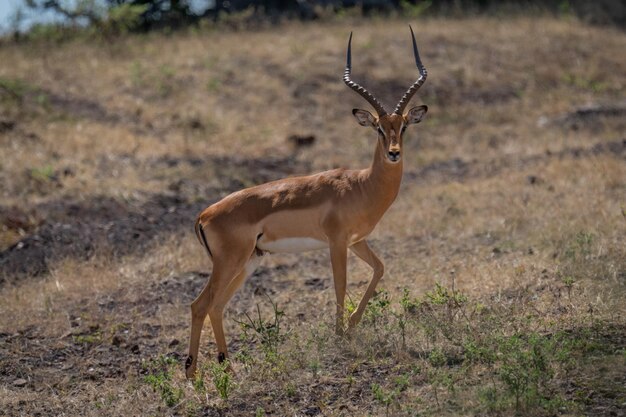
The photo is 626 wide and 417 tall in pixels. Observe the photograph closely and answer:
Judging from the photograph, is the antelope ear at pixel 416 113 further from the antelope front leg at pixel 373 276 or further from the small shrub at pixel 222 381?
the small shrub at pixel 222 381

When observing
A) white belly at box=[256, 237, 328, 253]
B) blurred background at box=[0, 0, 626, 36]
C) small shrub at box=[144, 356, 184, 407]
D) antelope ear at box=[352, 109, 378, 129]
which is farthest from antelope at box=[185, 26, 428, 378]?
blurred background at box=[0, 0, 626, 36]

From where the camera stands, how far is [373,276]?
8.34 m

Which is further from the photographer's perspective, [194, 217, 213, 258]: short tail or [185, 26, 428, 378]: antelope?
[194, 217, 213, 258]: short tail

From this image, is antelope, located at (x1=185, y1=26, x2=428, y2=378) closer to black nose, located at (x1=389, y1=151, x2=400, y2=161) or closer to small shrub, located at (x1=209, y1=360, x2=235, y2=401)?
black nose, located at (x1=389, y1=151, x2=400, y2=161)

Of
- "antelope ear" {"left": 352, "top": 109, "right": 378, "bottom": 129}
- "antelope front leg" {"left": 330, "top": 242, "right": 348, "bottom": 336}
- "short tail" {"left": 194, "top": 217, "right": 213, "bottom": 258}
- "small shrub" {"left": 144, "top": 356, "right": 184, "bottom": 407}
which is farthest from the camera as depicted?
"antelope ear" {"left": 352, "top": 109, "right": 378, "bottom": 129}

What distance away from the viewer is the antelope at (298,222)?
8055 millimetres

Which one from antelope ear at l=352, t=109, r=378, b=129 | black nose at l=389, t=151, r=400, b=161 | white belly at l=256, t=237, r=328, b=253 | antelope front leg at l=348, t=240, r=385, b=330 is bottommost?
antelope front leg at l=348, t=240, r=385, b=330

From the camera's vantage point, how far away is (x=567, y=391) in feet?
21.3

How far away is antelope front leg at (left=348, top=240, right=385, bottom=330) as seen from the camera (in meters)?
8.17

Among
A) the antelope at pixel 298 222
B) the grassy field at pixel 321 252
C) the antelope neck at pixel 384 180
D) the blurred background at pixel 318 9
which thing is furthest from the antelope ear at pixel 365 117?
the blurred background at pixel 318 9

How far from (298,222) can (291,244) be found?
193mm

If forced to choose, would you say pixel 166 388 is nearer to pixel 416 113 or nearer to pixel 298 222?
pixel 298 222

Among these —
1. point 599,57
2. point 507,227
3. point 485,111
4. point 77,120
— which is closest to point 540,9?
point 599,57

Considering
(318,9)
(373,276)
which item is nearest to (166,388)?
(373,276)
